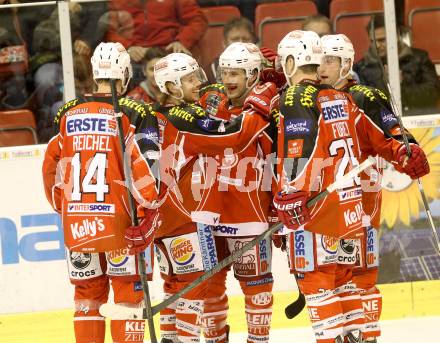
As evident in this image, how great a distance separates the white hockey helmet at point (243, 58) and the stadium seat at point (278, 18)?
1694 mm

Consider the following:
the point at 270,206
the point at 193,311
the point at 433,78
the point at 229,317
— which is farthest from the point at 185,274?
the point at 433,78

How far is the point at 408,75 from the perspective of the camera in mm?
7613

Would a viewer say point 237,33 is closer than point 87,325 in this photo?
No

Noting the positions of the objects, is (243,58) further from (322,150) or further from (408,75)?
(408,75)

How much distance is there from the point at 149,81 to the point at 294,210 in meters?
2.56

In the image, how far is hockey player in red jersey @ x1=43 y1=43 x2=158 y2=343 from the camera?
5.40 meters

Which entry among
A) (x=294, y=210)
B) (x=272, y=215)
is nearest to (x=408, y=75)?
(x=272, y=215)

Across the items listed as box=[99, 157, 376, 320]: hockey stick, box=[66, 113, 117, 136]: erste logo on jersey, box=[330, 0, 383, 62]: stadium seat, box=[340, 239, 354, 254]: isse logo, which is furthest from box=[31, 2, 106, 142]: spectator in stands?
box=[340, 239, 354, 254]: isse logo

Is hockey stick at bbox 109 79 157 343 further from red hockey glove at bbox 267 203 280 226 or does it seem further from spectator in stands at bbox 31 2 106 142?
spectator in stands at bbox 31 2 106 142

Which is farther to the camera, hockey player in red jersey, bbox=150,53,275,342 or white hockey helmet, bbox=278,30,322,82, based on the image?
hockey player in red jersey, bbox=150,53,275,342

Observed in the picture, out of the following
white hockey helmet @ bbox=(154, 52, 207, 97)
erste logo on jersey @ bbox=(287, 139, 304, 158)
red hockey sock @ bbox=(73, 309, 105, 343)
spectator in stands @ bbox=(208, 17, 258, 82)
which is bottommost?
red hockey sock @ bbox=(73, 309, 105, 343)

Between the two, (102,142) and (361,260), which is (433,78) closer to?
(361,260)

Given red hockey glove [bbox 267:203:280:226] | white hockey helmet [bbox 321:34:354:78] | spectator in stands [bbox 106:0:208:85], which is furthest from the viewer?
spectator in stands [bbox 106:0:208:85]

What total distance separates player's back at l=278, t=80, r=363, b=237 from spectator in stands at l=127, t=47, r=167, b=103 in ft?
7.23
